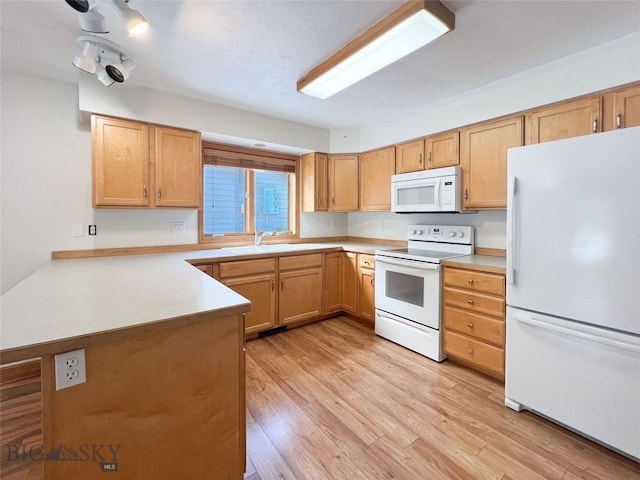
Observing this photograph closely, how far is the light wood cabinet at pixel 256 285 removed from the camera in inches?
109

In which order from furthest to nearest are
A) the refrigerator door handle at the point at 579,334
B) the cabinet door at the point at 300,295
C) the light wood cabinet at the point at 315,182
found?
the light wood cabinet at the point at 315,182
the cabinet door at the point at 300,295
the refrigerator door handle at the point at 579,334

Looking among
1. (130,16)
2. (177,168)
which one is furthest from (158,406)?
(177,168)

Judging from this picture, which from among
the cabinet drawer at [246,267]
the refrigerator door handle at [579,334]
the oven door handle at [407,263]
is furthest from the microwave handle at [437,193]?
the cabinet drawer at [246,267]

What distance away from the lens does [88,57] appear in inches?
72.1

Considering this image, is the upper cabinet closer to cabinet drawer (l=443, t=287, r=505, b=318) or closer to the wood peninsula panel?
the wood peninsula panel

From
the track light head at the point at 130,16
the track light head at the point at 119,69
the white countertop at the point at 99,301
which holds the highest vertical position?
the track light head at the point at 119,69

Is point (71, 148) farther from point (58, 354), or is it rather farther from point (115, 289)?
point (58, 354)

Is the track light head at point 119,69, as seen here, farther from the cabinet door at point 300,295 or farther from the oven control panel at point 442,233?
the oven control panel at point 442,233

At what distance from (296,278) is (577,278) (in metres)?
2.35

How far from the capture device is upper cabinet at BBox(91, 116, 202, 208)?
2357mm

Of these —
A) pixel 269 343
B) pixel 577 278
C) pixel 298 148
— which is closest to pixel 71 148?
pixel 298 148

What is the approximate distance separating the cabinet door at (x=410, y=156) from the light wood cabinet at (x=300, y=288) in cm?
137

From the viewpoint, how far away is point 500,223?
2.70 metres

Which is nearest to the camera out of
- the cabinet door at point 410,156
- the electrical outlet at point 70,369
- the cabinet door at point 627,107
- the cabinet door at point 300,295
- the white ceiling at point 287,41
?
the electrical outlet at point 70,369
